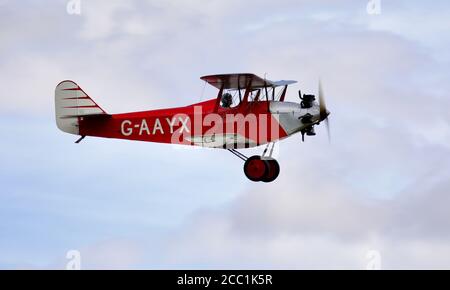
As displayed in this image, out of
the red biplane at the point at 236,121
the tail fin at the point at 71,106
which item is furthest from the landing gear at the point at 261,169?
the tail fin at the point at 71,106

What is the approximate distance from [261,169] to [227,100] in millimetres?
2451

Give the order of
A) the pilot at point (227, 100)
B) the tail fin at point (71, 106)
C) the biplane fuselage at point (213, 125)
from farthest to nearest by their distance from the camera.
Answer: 1. the tail fin at point (71, 106)
2. the pilot at point (227, 100)
3. the biplane fuselage at point (213, 125)

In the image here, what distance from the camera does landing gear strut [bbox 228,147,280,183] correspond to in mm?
36250

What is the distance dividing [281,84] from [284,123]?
4.83ft

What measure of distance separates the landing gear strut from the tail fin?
17.3 ft

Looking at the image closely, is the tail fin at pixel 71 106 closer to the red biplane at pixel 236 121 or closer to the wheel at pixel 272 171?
the red biplane at pixel 236 121

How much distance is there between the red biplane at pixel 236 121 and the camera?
3644 centimetres

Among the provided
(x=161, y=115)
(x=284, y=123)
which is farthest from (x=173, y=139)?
(x=284, y=123)

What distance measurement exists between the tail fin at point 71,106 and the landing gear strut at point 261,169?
5.28 meters

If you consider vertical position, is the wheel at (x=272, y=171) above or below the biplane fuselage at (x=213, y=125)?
A: below

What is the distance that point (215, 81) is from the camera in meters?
36.8

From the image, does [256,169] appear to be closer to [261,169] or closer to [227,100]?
[261,169]

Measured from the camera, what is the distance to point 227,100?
122 feet

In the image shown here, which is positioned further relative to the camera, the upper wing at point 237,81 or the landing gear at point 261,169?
the upper wing at point 237,81
